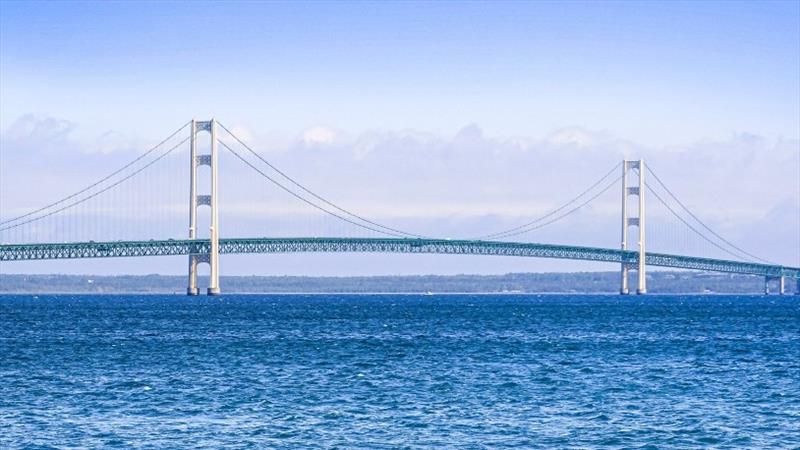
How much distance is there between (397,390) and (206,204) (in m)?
80.9

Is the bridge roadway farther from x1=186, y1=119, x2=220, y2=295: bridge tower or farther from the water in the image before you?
the water

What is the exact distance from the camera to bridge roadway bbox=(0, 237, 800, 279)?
10469 centimetres

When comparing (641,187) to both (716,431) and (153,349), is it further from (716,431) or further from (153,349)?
(716,431)

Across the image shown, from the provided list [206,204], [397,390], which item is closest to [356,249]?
[206,204]

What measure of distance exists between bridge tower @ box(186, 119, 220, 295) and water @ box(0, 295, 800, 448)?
46.6 m

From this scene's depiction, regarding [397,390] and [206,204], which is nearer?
[397,390]

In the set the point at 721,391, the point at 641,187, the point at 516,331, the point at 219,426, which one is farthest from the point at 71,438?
the point at 641,187

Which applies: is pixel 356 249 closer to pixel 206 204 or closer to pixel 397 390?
pixel 206 204

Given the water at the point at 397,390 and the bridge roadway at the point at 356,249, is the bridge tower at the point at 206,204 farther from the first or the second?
the water at the point at 397,390

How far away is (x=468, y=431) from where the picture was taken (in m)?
25.9

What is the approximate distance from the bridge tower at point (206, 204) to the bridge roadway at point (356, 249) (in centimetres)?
158

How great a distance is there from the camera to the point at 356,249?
11538cm

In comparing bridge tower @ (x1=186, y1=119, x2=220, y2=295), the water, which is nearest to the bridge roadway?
bridge tower @ (x1=186, y1=119, x2=220, y2=295)

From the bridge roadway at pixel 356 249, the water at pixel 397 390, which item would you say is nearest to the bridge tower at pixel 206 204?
the bridge roadway at pixel 356 249
